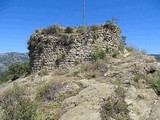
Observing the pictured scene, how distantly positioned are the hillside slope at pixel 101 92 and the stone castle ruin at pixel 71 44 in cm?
100

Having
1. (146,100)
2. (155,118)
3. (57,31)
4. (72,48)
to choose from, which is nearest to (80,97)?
(146,100)

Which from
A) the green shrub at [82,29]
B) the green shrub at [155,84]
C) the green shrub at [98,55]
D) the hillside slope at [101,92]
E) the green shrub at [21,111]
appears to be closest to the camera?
the green shrub at [21,111]

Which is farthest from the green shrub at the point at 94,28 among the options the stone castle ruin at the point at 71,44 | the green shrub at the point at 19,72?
the green shrub at the point at 19,72

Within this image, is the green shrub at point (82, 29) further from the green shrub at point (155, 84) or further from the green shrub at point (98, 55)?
the green shrub at point (155, 84)

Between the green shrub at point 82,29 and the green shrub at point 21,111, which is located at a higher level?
the green shrub at point 82,29

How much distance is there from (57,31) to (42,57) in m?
2.15

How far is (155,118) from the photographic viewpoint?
11.6 metres

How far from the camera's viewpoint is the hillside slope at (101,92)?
12.6 metres

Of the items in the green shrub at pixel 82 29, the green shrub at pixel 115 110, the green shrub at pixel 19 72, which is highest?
the green shrub at pixel 82 29

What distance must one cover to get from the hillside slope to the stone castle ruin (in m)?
1.00

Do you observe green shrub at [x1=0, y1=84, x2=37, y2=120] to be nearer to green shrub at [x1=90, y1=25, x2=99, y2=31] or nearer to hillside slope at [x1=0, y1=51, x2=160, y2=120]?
hillside slope at [x1=0, y1=51, x2=160, y2=120]

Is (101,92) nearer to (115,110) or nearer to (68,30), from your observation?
(115,110)

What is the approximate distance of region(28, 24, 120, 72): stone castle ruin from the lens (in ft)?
66.2

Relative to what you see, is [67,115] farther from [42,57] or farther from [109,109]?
[42,57]
